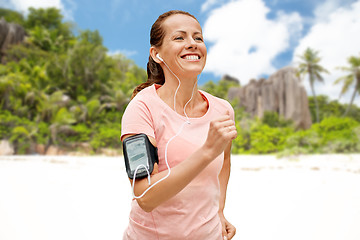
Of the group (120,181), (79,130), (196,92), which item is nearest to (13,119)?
(79,130)

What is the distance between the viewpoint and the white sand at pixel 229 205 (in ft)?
14.3

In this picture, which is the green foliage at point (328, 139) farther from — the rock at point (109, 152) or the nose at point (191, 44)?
the nose at point (191, 44)

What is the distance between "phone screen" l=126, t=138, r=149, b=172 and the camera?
3.20 feet

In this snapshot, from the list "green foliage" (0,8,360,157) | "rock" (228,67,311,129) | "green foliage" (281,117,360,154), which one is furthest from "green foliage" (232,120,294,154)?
"rock" (228,67,311,129)

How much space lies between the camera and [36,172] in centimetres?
865

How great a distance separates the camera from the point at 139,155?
98cm

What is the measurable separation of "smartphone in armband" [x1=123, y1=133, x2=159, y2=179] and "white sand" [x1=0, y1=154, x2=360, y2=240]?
11.6 ft

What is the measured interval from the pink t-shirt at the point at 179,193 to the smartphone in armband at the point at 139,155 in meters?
0.05

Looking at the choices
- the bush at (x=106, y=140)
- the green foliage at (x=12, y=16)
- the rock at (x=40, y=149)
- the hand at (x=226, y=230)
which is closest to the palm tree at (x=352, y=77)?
the bush at (x=106, y=140)

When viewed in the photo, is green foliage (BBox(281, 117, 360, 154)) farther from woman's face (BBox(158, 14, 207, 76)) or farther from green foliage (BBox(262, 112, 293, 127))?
woman's face (BBox(158, 14, 207, 76))

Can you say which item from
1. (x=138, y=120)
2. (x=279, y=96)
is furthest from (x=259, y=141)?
(x=138, y=120)

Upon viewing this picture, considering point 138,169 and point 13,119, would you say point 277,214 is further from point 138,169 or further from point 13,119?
point 13,119

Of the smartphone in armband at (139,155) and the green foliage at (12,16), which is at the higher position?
the green foliage at (12,16)

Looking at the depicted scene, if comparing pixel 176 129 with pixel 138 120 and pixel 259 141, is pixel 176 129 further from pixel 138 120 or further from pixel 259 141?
pixel 259 141
